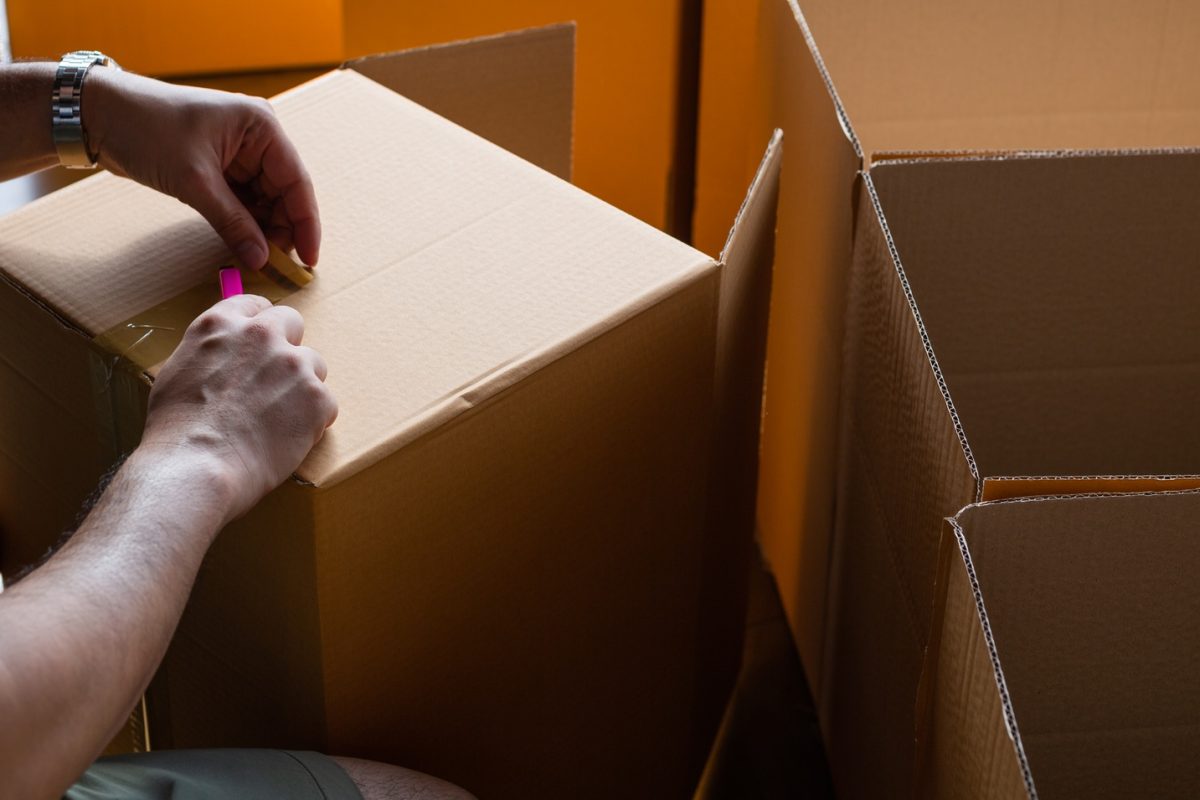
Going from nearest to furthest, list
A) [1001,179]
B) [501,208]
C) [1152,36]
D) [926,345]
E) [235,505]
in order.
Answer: [235,505] → [926,345] → [501,208] → [1001,179] → [1152,36]

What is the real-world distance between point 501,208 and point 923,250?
1.12 ft

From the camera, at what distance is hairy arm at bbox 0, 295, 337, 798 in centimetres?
57

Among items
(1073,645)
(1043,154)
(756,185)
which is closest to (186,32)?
(756,185)

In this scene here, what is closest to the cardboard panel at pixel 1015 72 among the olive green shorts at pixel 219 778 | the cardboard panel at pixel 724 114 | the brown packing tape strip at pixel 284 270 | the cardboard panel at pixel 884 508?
the cardboard panel at pixel 724 114

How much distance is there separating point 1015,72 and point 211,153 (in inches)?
29.5

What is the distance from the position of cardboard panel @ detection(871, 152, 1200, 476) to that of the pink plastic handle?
451 mm

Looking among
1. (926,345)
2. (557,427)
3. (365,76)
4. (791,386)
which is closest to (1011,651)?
(926,345)

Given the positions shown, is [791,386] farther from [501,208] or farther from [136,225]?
[136,225]

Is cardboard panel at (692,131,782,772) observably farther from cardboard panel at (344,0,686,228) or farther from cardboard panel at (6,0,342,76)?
cardboard panel at (6,0,342,76)

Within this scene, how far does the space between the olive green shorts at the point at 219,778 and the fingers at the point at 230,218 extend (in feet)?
0.95

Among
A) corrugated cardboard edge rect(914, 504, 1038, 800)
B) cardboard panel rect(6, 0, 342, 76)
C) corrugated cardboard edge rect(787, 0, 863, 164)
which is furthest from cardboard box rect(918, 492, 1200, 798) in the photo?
cardboard panel rect(6, 0, 342, 76)

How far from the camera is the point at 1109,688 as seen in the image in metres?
0.74

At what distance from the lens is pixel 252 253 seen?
82 centimetres

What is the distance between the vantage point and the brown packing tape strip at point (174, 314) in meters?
0.76
